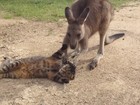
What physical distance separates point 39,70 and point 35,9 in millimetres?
4020

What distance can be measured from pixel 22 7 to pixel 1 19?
1131 millimetres

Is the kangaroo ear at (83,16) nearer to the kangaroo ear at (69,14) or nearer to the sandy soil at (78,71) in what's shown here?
the kangaroo ear at (69,14)

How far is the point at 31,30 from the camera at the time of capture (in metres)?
7.34

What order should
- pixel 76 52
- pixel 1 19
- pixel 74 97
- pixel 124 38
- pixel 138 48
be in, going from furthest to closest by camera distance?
pixel 1 19
pixel 124 38
pixel 138 48
pixel 76 52
pixel 74 97

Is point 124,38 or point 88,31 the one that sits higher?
point 88,31

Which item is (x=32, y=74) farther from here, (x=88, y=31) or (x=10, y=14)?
(x=10, y=14)

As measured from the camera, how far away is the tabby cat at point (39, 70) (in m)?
5.12

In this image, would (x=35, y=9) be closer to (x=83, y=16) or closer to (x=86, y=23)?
(x=86, y=23)

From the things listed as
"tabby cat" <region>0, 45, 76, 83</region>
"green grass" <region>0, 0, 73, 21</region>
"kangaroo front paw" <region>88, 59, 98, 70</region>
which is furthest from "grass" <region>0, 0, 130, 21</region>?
"tabby cat" <region>0, 45, 76, 83</region>

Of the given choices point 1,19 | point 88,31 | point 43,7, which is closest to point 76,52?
point 88,31

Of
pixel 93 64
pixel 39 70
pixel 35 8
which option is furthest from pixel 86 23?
pixel 35 8

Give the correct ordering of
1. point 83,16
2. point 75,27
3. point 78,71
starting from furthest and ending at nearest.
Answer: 1. point 75,27
2. point 83,16
3. point 78,71

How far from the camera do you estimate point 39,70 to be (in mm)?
5152

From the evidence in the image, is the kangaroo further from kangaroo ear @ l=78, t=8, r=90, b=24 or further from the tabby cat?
the tabby cat
